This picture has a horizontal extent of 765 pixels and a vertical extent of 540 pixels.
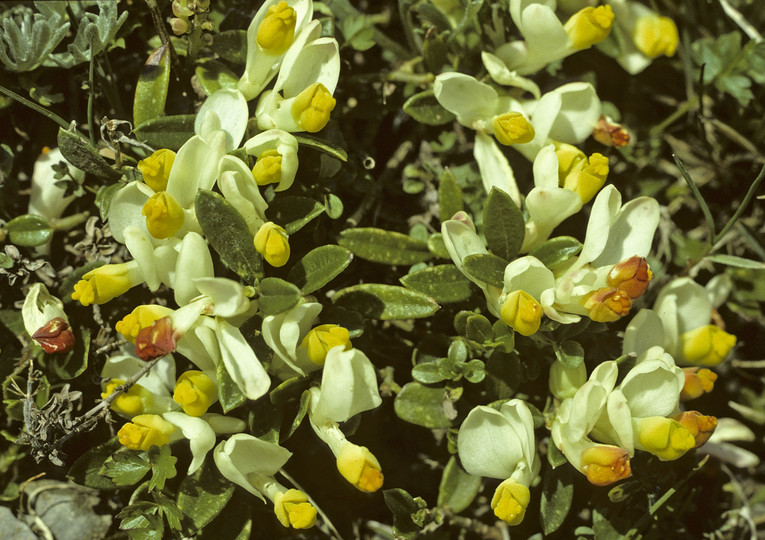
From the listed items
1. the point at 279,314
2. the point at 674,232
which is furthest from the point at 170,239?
the point at 674,232

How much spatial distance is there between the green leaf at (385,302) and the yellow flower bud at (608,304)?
1.44 ft

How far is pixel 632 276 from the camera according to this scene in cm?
189

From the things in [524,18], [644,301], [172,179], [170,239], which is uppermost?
[524,18]

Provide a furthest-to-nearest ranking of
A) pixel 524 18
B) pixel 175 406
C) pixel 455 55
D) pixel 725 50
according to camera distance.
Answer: pixel 725 50
pixel 455 55
pixel 524 18
pixel 175 406

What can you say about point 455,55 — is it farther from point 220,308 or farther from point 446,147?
point 220,308

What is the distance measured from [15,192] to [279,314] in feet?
3.40

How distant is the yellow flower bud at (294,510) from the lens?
186 centimetres

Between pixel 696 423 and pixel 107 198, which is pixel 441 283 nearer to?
pixel 696 423

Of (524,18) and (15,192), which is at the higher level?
(524,18)

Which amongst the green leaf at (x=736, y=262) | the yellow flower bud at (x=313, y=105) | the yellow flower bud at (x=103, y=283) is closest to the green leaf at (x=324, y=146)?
the yellow flower bud at (x=313, y=105)

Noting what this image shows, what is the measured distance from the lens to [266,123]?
2.08 m

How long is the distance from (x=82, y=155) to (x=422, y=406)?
4.03 ft

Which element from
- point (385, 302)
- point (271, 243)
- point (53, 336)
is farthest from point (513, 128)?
point (53, 336)

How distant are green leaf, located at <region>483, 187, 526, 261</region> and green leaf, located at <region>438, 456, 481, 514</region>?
0.67 m
